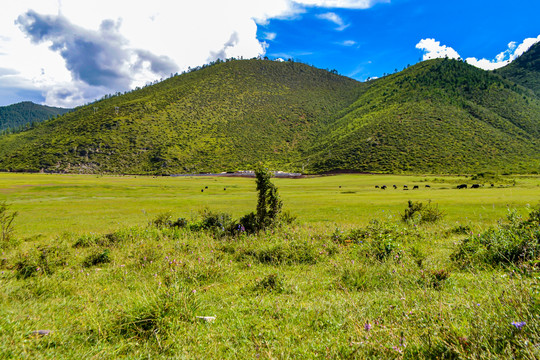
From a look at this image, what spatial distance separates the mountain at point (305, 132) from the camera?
102500mm

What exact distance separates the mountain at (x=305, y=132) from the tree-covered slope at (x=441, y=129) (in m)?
0.45

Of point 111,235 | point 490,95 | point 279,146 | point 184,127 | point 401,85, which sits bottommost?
point 111,235

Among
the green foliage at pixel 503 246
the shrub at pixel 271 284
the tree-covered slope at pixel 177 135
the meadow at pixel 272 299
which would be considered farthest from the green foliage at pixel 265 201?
the tree-covered slope at pixel 177 135

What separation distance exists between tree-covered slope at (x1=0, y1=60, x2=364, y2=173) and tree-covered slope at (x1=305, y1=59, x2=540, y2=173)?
93.1 ft

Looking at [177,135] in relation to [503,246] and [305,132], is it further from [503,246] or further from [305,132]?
[503,246]

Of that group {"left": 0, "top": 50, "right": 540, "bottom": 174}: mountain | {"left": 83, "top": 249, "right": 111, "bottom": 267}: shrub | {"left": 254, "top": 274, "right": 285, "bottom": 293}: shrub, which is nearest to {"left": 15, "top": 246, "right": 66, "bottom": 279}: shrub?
{"left": 83, "top": 249, "right": 111, "bottom": 267}: shrub

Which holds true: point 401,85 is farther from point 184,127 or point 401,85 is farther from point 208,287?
point 208,287

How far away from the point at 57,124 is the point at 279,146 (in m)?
152

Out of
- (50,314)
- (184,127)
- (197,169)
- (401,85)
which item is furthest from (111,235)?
(401,85)

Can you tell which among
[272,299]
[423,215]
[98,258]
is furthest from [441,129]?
[98,258]

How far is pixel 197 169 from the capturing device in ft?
429

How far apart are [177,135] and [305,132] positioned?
3039 inches

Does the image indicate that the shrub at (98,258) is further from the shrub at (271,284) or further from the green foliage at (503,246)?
the green foliage at (503,246)

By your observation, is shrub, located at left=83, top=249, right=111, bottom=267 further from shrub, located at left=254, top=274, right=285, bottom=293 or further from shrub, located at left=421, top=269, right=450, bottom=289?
shrub, located at left=421, top=269, right=450, bottom=289
